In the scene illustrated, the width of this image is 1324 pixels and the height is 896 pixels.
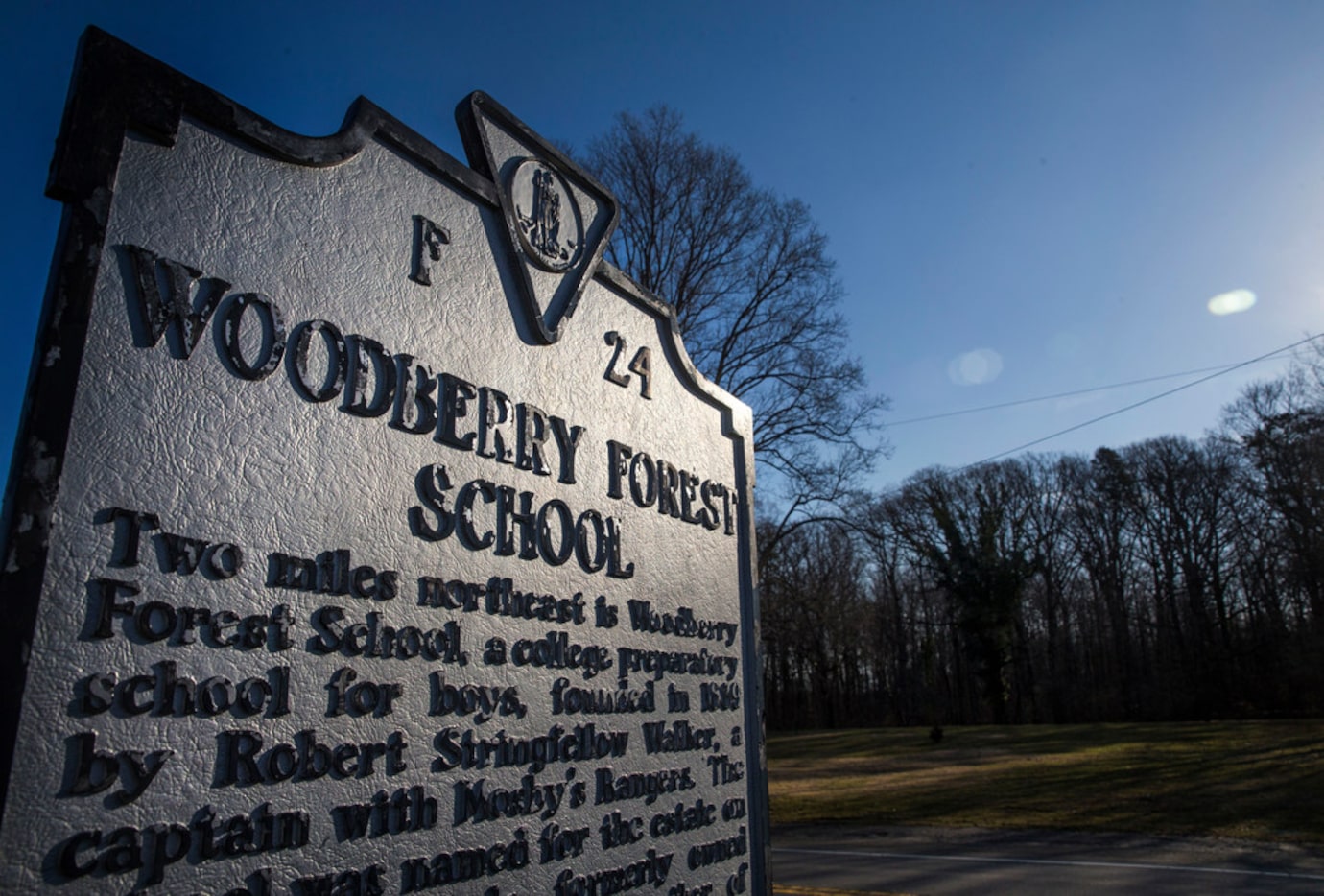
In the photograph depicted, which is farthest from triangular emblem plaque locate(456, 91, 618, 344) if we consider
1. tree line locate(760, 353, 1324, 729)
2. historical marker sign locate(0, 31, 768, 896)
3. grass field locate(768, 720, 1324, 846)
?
tree line locate(760, 353, 1324, 729)

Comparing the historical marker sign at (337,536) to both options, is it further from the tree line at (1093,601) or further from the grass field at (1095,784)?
the tree line at (1093,601)

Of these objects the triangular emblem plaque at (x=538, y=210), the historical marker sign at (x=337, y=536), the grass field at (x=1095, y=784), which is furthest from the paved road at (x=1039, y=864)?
the triangular emblem plaque at (x=538, y=210)

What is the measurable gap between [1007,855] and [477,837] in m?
10.1

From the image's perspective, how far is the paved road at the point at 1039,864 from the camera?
8.50 meters

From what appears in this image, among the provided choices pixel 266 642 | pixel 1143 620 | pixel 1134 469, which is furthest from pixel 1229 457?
pixel 266 642

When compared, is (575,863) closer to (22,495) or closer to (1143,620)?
(22,495)

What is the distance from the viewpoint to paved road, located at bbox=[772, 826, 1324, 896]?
→ 8.50m

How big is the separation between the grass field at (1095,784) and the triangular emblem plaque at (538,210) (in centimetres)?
1051

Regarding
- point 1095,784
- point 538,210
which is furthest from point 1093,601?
point 538,210

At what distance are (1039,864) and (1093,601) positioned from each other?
34355 mm

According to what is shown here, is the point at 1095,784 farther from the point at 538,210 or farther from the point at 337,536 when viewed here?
the point at 337,536

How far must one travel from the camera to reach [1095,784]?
15.1m

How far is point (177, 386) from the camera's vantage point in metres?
1.81

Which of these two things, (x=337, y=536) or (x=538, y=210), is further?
(x=538, y=210)
